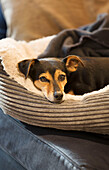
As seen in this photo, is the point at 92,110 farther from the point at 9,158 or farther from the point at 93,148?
the point at 9,158

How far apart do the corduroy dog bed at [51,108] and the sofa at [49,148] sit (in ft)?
0.13

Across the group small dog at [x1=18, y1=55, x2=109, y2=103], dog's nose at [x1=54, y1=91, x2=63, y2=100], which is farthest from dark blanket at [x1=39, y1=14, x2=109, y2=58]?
dog's nose at [x1=54, y1=91, x2=63, y2=100]

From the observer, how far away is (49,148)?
900mm

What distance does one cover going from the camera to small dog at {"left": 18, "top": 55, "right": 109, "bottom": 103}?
1138 mm

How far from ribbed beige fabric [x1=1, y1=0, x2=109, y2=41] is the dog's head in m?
0.76

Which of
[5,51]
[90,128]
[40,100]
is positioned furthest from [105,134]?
[5,51]

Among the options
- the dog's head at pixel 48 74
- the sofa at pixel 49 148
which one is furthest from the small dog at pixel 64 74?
the sofa at pixel 49 148

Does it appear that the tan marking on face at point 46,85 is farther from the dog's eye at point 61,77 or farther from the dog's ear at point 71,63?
the dog's ear at point 71,63

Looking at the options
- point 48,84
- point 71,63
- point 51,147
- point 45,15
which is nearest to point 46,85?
point 48,84

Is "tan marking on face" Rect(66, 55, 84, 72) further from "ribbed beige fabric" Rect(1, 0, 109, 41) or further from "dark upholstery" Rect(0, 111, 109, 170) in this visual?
"ribbed beige fabric" Rect(1, 0, 109, 41)

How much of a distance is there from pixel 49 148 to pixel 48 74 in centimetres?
44

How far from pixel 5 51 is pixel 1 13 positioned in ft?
3.21

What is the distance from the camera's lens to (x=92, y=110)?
1.01 metres

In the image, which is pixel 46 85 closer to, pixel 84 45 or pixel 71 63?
pixel 71 63
